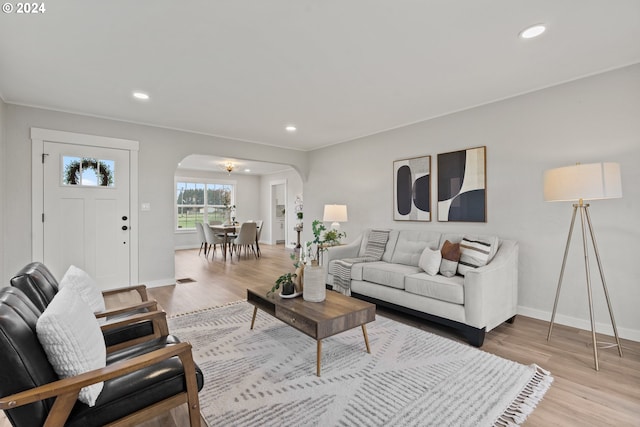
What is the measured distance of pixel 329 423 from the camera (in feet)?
5.73

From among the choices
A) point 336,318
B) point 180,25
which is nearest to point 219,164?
point 180,25

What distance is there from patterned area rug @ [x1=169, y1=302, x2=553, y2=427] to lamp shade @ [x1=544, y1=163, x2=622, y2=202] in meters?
1.42

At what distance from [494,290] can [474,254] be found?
1.45 feet

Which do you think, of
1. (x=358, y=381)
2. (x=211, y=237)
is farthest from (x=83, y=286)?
(x=211, y=237)

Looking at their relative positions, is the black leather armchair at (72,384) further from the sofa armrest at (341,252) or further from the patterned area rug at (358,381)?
the sofa armrest at (341,252)

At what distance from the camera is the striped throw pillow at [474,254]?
314 centimetres

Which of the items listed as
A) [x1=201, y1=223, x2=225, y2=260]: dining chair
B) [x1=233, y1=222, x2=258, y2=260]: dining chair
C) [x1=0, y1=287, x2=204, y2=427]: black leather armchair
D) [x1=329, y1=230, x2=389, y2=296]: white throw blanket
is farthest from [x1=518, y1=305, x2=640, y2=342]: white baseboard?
[x1=201, y1=223, x2=225, y2=260]: dining chair

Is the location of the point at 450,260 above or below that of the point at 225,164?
below

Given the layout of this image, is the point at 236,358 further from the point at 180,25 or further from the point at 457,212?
the point at 457,212

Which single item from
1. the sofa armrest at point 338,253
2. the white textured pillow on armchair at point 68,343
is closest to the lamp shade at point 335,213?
the sofa armrest at point 338,253

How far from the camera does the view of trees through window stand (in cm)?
941

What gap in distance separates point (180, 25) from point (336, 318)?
2.39 m

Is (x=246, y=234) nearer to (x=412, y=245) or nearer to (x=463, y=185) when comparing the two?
(x=412, y=245)

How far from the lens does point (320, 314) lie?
2.32 metres
